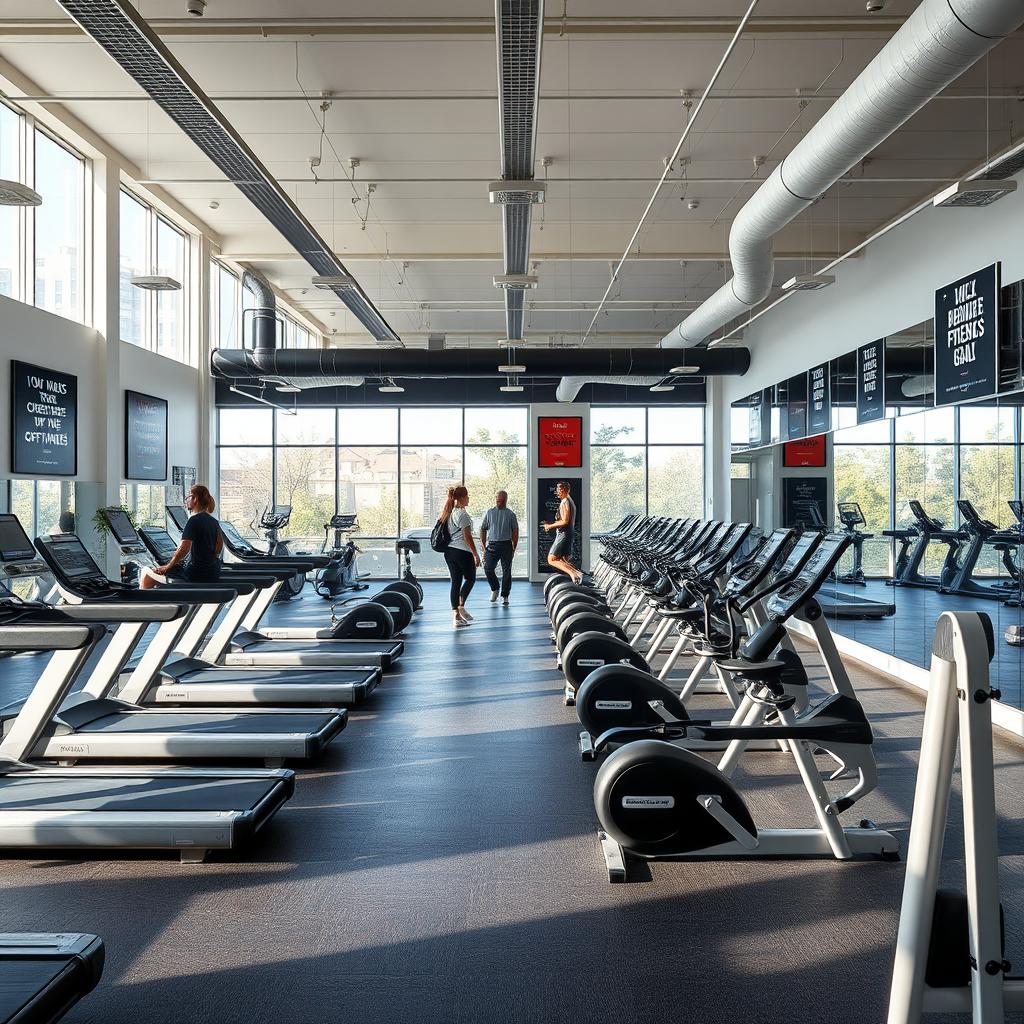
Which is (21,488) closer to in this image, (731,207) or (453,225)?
(453,225)

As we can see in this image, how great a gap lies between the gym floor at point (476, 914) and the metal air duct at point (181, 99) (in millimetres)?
3816

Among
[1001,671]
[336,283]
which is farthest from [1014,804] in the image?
[336,283]

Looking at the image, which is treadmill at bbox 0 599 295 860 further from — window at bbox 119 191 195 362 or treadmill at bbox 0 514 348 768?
window at bbox 119 191 195 362

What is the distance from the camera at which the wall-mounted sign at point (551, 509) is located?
15656 millimetres

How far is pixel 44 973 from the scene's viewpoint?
7.09 feet

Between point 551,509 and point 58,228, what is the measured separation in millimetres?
8693

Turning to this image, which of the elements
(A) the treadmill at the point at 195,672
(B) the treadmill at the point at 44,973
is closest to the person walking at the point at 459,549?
(A) the treadmill at the point at 195,672

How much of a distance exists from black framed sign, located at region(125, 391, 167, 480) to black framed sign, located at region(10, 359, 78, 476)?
1056mm

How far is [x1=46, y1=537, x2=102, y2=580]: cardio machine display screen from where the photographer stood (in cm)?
484

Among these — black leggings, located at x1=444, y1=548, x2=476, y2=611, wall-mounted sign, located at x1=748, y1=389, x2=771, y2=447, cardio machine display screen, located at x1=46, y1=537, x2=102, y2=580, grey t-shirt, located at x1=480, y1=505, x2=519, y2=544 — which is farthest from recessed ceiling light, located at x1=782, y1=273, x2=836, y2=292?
cardio machine display screen, located at x1=46, y1=537, x2=102, y2=580

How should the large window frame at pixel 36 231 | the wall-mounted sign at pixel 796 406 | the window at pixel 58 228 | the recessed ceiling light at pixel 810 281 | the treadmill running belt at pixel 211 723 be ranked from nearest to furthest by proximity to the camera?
the treadmill running belt at pixel 211 723
the recessed ceiling light at pixel 810 281
the large window frame at pixel 36 231
the window at pixel 58 228
the wall-mounted sign at pixel 796 406

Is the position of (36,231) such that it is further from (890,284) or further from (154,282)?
(890,284)

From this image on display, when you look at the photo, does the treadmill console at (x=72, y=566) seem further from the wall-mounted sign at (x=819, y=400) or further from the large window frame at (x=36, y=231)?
the wall-mounted sign at (x=819, y=400)

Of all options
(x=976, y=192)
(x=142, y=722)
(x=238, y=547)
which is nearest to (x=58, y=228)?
(x=238, y=547)
